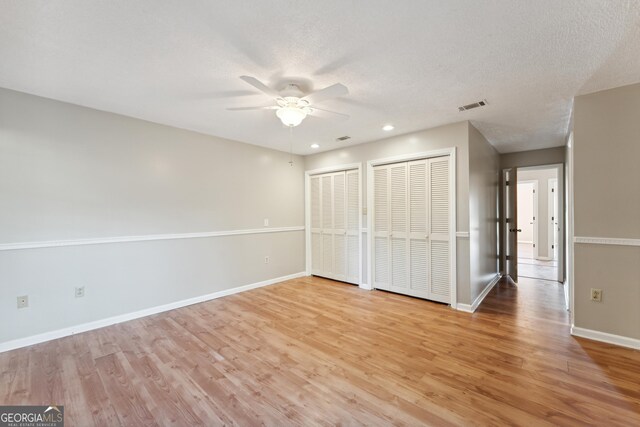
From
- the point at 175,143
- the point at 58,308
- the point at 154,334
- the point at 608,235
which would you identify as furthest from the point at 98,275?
the point at 608,235

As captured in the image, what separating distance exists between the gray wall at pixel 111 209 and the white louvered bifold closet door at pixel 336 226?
3.94 ft

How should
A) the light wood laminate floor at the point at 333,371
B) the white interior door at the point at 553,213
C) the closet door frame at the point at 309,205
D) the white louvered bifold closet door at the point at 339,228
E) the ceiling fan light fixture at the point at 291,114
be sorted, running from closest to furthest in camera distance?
1. the light wood laminate floor at the point at 333,371
2. the ceiling fan light fixture at the point at 291,114
3. the closet door frame at the point at 309,205
4. the white louvered bifold closet door at the point at 339,228
5. the white interior door at the point at 553,213

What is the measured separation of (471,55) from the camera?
6.42 ft

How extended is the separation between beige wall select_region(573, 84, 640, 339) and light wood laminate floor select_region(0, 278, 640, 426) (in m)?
0.36

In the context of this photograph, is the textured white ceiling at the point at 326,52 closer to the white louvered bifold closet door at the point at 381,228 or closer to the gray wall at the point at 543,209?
the white louvered bifold closet door at the point at 381,228

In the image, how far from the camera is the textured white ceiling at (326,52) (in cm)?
153

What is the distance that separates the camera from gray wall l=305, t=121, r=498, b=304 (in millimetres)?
3396

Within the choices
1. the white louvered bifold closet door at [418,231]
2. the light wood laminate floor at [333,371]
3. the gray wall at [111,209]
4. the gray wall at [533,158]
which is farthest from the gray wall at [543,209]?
the gray wall at [111,209]

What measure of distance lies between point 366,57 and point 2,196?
3520mm

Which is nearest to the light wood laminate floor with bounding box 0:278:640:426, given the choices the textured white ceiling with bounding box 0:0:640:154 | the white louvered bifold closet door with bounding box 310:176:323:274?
the white louvered bifold closet door with bounding box 310:176:323:274

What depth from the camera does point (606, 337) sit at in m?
2.53

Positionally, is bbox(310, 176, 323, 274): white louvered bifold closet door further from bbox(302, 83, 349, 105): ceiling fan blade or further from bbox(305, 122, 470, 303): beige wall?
bbox(302, 83, 349, 105): ceiling fan blade

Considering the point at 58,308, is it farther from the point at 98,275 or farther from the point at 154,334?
the point at 154,334

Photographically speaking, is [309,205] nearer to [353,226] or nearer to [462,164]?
[353,226]
